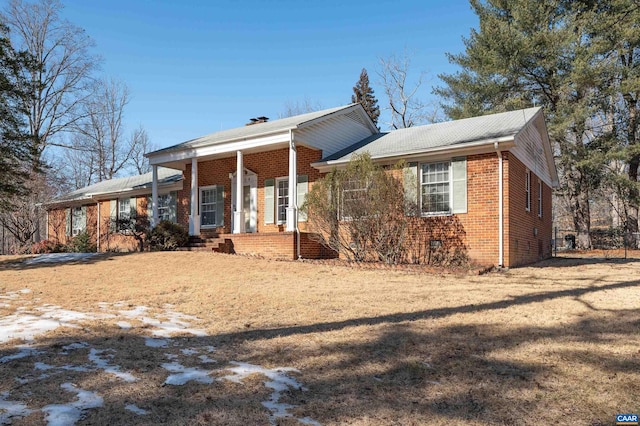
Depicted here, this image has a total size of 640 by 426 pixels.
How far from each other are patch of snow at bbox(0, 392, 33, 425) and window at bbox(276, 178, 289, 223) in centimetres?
1281

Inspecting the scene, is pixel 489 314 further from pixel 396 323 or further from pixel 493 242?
pixel 493 242

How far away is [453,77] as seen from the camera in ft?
82.4

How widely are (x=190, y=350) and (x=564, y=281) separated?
747 centimetres

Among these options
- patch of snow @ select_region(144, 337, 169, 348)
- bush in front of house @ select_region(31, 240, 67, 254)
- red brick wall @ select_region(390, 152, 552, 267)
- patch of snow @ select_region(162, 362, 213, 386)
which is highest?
red brick wall @ select_region(390, 152, 552, 267)

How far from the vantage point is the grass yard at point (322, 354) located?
3.22 m

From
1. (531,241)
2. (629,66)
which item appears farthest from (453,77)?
(531,241)

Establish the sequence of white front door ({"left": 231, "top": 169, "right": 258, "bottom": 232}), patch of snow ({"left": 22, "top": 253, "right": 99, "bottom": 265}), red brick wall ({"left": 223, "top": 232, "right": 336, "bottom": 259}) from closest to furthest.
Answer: red brick wall ({"left": 223, "top": 232, "right": 336, "bottom": 259})
patch of snow ({"left": 22, "top": 253, "right": 99, "bottom": 265})
white front door ({"left": 231, "top": 169, "right": 258, "bottom": 232})

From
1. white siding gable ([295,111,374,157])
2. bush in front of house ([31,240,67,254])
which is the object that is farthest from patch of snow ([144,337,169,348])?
bush in front of house ([31,240,67,254])

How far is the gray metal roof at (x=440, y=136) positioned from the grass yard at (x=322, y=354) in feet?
16.9

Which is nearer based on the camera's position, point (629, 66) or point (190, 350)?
point (190, 350)

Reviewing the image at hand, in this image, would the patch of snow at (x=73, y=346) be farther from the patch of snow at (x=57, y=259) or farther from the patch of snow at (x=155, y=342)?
the patch of snow at (x=57, y=259)

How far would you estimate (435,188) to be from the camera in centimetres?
1266

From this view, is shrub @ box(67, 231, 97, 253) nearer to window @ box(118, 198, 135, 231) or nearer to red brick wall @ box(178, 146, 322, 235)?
window @ box(118, 198, 135, 231)

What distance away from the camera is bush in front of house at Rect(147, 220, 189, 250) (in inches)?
585
